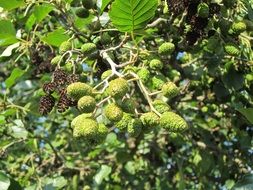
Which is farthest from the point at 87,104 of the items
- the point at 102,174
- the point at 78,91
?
the point at 102,174

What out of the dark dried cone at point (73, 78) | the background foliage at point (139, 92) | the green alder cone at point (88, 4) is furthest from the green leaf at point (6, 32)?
the dark dried cone at point (73, 78)

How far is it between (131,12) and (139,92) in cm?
133

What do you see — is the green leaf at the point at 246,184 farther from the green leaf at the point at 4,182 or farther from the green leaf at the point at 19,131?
the green leaf at the point at 19,131

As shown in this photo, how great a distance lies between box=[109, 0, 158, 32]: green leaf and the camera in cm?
168

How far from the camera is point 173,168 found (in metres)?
3.84

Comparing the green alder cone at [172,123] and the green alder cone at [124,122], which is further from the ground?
the green alder cone at [172,123]

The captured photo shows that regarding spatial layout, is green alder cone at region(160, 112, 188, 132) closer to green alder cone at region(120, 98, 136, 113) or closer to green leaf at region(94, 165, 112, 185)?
green alder cone at region(120, 98, 136, 113)

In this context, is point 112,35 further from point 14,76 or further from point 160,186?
point 160,186

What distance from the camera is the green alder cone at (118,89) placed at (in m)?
1.42

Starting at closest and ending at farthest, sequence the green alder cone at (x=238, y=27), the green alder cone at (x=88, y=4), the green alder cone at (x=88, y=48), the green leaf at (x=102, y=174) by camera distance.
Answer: the green alder cone at (x=88, y=48)
the green alder cone at (x=238, y=27)
the green alder cone at (x=88, y=4)
the green leaf at (x=102, y=174)

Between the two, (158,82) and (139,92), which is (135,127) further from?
(139,92)

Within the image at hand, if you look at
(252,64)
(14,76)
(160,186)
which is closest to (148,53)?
(252,64)

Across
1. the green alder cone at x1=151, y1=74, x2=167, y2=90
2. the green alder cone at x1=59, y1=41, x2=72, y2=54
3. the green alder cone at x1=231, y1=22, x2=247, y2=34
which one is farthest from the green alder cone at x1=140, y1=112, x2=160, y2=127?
the green alder cone at x1=231, y1=22, x2=247, y2=34

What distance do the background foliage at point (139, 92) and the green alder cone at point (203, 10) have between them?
21 millimetres
